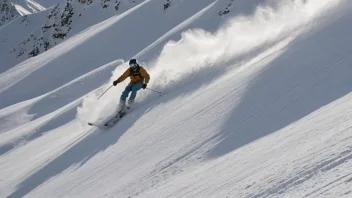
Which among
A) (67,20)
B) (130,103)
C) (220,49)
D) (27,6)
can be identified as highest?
(27,6)

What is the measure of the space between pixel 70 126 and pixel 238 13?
31.1 feet

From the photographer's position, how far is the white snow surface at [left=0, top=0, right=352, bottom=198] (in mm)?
4965

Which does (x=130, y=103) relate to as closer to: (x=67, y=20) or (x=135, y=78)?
(x=135, y=78)

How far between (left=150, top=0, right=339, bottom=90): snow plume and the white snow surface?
5cm

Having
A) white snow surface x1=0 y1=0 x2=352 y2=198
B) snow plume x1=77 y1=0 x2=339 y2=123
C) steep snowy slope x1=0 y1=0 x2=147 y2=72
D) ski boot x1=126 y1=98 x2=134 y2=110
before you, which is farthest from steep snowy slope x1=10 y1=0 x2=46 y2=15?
ski boot x1=126 y1=98 x2=134 y2=110

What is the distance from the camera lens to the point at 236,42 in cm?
1310

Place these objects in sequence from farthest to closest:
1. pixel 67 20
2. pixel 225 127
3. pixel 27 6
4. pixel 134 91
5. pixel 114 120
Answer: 1. pixel 27 6
2. pixel 67 20
3. pixel 134 91
4. pixel 114 120
5. pixel 225 127

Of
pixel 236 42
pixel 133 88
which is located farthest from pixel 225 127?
pixel 236 42

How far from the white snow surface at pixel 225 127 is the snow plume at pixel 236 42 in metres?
0.05

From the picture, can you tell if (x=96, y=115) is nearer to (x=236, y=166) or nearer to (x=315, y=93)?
(x=315, y=93)

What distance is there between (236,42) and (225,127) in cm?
609

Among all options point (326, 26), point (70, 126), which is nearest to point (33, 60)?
point (70, 126)

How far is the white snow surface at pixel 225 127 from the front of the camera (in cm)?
496

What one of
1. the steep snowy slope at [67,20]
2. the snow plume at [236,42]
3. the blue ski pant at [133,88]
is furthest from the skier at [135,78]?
the steep snowy slope at [67,20]
